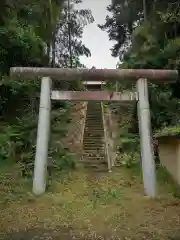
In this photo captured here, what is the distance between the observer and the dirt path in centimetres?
596

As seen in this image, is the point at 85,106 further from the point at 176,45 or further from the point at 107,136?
the point at 176,45

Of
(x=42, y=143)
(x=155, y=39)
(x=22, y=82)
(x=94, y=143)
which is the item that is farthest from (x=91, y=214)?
(x=155, y=39)

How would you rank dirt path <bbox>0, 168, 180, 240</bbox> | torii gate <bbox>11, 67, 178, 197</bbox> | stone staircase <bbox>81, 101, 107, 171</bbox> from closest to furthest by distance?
dirt path <bbox>0, 168, 180, 240</bbox> → torii gate <bbox>11, 67, 178, 197</bbox> → stone staircase <bbox>81, 101, 107, 171</bbox>

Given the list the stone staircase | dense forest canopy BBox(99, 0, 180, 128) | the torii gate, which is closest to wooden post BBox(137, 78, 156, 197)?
the torii gate

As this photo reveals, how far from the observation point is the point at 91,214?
709cm

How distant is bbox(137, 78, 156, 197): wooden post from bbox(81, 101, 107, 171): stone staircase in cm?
312

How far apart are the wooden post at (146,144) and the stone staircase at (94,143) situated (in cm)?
312

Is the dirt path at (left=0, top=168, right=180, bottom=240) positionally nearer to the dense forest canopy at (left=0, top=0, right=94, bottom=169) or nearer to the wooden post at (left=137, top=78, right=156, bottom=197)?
the wooden post at (left=137, top=78, right=156, bottom=197)

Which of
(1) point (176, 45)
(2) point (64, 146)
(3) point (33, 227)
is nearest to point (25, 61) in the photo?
(2) point (64, 146)

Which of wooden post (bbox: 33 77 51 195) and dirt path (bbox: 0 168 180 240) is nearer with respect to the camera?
dirt path (bbox: 0 168 180 240)

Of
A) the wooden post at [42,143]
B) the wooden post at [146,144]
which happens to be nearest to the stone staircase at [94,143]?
the wooden post at [146,144]

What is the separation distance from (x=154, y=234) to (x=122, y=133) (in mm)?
9332

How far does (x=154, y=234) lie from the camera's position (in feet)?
19.3

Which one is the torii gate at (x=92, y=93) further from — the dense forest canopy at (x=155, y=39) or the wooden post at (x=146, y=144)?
the dense forest canopy at (x=155, y=39)
